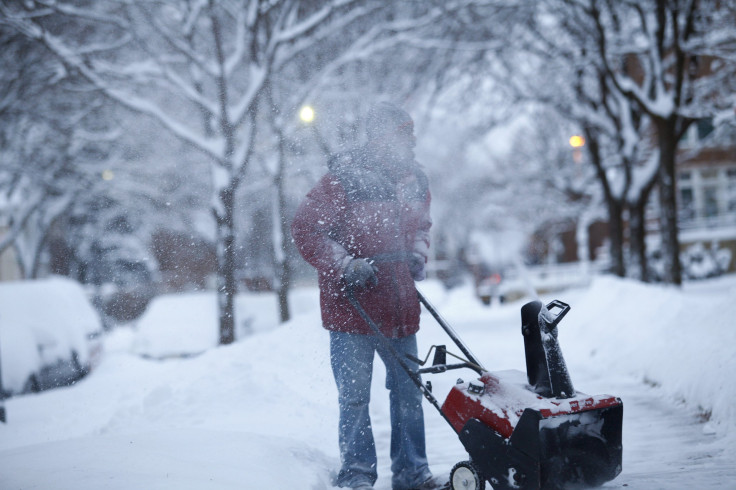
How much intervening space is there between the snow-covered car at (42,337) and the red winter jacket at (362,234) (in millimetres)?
5650

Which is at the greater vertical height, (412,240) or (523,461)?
(412,240)

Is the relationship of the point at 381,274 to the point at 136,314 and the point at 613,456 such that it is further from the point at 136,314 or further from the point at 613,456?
the point at 136,314

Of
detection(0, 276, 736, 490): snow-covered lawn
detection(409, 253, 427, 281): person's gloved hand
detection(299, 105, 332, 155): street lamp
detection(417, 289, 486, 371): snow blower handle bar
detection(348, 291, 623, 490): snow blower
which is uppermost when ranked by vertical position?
detection(299, 105, 332, 155): street lamp

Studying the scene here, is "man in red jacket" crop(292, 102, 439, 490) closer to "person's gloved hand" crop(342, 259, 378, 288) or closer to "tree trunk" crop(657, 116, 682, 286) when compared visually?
"person's gloved hand" crop(342, 259, 378, 288)

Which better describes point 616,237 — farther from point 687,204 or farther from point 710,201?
point 710,201

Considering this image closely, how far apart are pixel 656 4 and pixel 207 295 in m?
9.15

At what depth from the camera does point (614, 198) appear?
15719 millimetres

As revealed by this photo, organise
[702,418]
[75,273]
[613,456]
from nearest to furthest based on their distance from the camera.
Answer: [613,456]
[702,418]
[75,273]

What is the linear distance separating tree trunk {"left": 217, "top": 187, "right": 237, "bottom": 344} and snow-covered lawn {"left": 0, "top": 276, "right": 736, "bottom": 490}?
134cm

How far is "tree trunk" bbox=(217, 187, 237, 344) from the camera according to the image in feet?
28.7

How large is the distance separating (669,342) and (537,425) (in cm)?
391

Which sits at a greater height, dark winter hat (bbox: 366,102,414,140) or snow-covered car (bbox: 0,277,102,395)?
dark winter hat (bbox: 366,102,414,140)

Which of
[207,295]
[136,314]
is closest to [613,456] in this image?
[207,295]

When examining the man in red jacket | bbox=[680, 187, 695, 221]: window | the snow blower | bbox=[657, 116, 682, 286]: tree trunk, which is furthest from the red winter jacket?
bbox=[680, 187, 695, 221]: window
